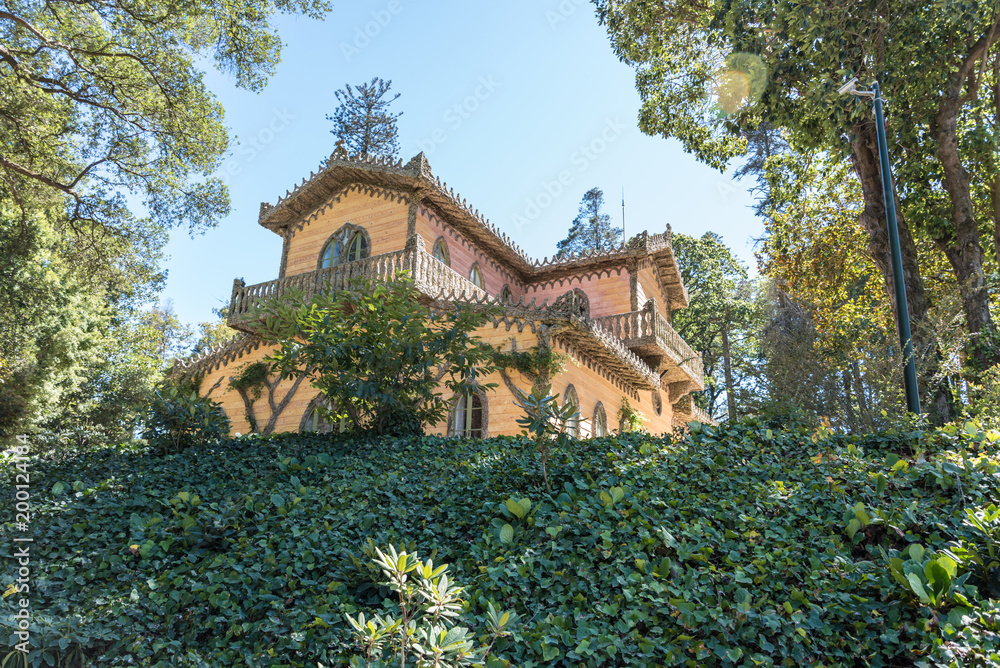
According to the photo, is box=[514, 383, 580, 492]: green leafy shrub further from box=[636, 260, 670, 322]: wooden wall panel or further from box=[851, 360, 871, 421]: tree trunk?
box=[636, 260, 670, 322]: wooden wall panel

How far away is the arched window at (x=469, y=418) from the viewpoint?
12.3 metres

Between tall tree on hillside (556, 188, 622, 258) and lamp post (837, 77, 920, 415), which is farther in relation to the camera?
tall tree on hillside (556, 188, 622, 258)

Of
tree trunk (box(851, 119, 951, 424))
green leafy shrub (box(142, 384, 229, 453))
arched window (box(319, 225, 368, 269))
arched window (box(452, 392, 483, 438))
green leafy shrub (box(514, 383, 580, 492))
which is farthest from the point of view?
arched window (box(319, 225, 368, 269))

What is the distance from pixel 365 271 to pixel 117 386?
13895 mm

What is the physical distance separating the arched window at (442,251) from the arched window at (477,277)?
1.01 m

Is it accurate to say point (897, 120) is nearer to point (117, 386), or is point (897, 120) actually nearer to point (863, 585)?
point (863, 585)

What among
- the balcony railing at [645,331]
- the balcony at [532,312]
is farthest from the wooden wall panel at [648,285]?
the balcony at [532,312]

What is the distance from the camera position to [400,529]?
215 inches

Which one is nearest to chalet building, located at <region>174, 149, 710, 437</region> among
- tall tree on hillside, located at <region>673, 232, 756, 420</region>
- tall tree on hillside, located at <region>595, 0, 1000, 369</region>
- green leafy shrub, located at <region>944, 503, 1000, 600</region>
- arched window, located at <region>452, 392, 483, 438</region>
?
arched window, located at <region>452, 392, 483, 438</region>

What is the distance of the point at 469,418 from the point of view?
12461mm

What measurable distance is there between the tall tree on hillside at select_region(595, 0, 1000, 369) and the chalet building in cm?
528

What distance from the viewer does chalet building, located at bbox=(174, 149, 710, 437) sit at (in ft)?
41.1

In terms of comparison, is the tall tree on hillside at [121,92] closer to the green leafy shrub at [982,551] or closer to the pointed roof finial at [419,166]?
the pointed roof finial at [419,166]

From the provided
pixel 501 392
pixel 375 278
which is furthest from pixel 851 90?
pixel 375 278
